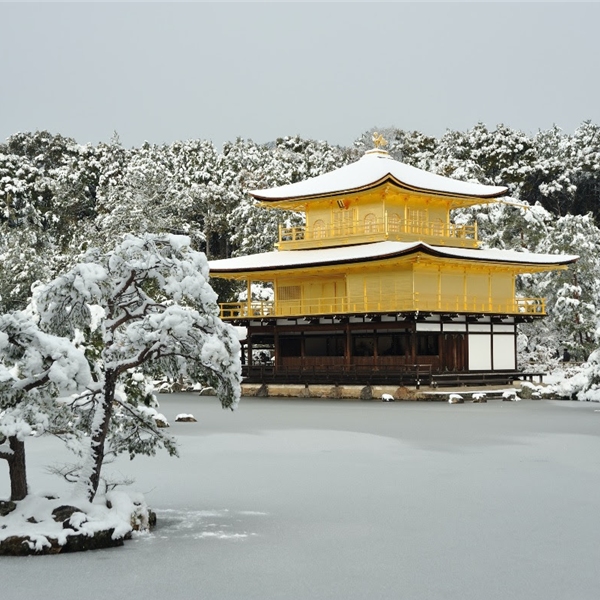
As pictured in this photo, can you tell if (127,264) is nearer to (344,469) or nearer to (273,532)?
(273,532)

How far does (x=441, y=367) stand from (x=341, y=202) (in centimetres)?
991

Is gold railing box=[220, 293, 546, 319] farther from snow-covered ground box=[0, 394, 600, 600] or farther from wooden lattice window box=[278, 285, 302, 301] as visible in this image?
snow-covered ground box=[0, 394, 600, 600]

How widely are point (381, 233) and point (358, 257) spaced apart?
4112 millimetres

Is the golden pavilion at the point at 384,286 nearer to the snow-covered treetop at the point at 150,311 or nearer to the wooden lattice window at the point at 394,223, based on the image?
the wooden lattice window at the point at 394,223

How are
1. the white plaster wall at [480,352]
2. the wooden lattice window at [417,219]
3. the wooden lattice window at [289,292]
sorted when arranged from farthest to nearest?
1. the wooden lattice window at [289,292]
2. the wooden lattice window at [417,219]
3. the white plaster wall at [480,352]

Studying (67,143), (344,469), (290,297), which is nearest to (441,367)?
(290,297)

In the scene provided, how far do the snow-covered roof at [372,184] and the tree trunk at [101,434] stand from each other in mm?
30399

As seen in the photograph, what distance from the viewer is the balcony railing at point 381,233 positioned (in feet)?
145

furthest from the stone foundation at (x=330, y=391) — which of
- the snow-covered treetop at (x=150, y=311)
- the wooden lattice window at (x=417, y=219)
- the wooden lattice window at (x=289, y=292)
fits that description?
the snow-covered treetop at (x=150, y=311)

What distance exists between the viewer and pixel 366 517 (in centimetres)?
1407

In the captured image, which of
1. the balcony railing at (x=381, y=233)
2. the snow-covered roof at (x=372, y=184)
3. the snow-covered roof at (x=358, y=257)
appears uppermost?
the snow-covered roof at (x=372, y=184)

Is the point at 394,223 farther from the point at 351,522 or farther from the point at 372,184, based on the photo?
the point at 351,522

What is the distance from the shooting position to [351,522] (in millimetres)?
13719

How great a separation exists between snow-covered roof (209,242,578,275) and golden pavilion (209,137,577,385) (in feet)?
0.26
